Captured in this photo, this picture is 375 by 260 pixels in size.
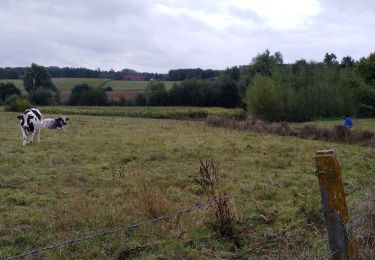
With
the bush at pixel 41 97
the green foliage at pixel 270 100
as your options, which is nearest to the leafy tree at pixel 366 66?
the green foliage at pixel 270 100

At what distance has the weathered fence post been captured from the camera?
133 inches

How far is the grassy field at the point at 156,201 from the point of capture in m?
5.46

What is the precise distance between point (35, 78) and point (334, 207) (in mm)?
79172

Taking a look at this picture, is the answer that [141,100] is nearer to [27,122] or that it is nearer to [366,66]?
[366,66]

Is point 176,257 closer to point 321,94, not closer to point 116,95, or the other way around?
point 321,94

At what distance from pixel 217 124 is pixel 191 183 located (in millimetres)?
21317

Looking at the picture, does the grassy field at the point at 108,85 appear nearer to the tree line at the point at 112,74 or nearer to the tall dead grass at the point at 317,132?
the tree line at the point at 112,74

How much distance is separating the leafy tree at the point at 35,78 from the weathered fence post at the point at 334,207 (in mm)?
77326

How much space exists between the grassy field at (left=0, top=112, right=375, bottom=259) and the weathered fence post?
9.5 inches

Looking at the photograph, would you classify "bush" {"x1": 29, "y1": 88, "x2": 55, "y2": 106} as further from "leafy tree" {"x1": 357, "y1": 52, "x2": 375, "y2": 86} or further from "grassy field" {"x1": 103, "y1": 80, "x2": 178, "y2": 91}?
"leafy tree" {"x1": 357, "y1": 52, "x2": 375, "y2": 86}

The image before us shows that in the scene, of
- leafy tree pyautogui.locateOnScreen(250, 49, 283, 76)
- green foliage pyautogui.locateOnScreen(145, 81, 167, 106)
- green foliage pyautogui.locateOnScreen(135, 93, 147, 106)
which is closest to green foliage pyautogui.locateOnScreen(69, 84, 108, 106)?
green foliage pyautogui.locateOnScreen(135, 93, 147, 106)

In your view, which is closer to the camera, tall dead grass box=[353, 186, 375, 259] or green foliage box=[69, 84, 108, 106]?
tall dead grass box=[353, 186, 375, 259]

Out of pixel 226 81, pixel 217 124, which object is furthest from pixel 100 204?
pixel 226 81

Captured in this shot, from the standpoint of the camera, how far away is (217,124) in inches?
1216
